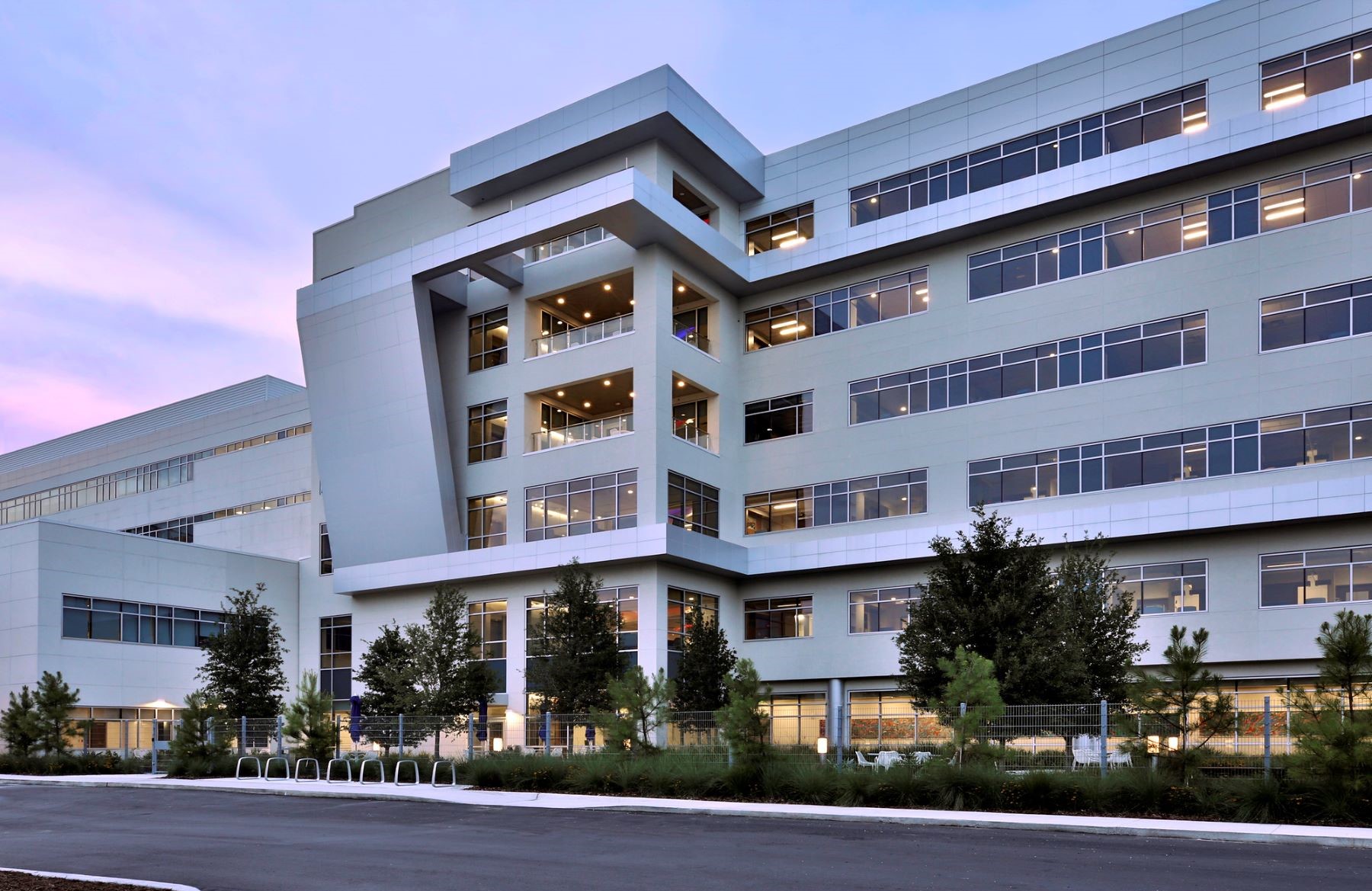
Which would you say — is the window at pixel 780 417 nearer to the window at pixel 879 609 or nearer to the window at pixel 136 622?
the window at pixel 879 609

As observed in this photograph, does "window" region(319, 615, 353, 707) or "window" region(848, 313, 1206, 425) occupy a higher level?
"window" region(848, 313, 1206, 425)

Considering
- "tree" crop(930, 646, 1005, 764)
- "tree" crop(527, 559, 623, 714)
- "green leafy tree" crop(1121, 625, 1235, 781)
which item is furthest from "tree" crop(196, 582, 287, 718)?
"green leafy tree" crop(1121, 625, 1235, 781)

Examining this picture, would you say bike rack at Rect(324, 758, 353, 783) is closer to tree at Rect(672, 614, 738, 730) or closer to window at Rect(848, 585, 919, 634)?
tree at Rect(672, 614, 738, 730)

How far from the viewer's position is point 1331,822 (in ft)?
60.7

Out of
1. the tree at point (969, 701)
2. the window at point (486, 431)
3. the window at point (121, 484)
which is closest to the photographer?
the tree at point (969, 701)

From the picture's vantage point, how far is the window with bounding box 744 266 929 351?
141 feet

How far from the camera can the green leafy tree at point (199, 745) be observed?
117ft

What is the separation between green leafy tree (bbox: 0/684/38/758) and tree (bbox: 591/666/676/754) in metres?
23.2

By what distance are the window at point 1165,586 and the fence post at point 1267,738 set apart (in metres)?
15.1

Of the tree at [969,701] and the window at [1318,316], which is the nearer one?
the tree at [969,701]

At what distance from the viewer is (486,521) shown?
1821 inches

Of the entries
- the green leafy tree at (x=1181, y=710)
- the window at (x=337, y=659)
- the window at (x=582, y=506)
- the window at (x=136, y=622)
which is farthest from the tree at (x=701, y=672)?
the window at (x=136, y=622)

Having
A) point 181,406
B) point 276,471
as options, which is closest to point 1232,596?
point 276,471

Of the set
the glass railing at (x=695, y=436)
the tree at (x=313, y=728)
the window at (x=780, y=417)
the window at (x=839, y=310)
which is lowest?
the tree at (x=313, y=728)
